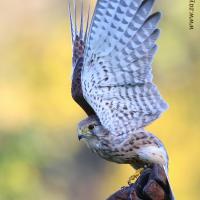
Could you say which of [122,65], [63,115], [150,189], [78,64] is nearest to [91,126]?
[78,64]

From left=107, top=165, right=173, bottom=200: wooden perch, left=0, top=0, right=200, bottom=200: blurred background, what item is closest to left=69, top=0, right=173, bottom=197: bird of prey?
left=107, top=165, right=173, bottom=200: wooden perch

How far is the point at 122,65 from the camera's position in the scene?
7648mm

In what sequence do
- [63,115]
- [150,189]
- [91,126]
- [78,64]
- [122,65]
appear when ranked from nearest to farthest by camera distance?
[150,189]
[122,65]
[78,64]
[91,126]
[63,115]

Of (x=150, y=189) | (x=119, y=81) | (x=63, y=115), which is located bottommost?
(x=63, y=115)

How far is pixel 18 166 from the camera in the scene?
11.6 m

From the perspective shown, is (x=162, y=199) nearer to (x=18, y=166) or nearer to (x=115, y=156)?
(x=115, y=156)

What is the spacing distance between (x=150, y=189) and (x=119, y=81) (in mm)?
2133

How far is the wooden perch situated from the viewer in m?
5.70

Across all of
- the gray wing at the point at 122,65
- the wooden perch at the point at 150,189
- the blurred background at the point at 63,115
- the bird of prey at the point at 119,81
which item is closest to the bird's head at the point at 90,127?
the bird of prey at the point at 119,81

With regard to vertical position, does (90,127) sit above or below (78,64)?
below

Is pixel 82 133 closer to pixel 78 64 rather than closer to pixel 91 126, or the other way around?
pixel 91 126

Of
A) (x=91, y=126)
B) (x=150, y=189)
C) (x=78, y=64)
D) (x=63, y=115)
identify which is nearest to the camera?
(x=150, y=189)

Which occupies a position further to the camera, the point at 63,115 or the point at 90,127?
the point at 63,115

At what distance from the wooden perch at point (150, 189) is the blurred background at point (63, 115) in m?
5.15
